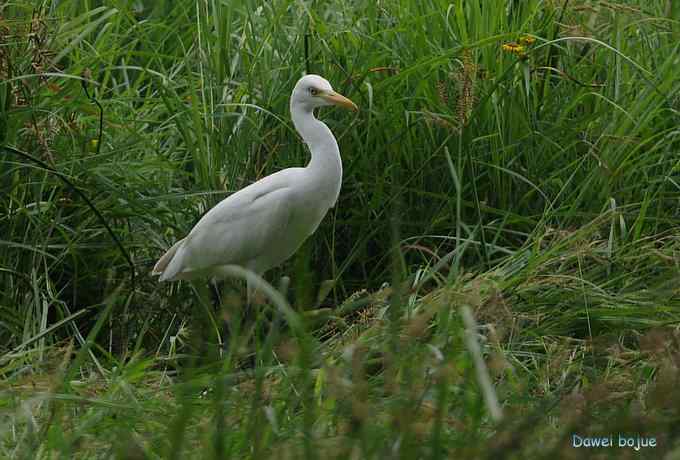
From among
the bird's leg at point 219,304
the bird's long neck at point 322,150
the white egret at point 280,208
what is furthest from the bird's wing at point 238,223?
the bird's leg at point 219,304

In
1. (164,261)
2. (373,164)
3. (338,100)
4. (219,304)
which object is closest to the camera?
(338,100)

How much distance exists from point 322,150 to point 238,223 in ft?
1.45

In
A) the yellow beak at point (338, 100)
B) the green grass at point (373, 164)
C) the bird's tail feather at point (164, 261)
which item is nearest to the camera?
the green grass at point (373, 164)

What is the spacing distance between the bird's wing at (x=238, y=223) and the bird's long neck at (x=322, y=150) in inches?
5.3

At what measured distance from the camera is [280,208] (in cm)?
402

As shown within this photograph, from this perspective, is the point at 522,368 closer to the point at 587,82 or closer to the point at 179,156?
the point at 587,82

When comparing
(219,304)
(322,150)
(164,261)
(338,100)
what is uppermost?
(338,100)

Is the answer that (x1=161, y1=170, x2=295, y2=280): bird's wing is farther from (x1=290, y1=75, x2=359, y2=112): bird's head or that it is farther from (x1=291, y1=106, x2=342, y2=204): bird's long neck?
(x1=290, y1=75, x2=359, y2=112): bird's head

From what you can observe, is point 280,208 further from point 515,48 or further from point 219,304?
point 515,48

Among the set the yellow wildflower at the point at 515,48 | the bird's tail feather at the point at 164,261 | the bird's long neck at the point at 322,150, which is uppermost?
the yellow wildflower at the point at 515,48

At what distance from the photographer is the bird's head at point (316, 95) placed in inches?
151

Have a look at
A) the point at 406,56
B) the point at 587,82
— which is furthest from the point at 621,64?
the point at 406,56

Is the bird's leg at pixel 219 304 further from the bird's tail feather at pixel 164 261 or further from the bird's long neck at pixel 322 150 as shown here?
the bird's long neck at pixel 322 150

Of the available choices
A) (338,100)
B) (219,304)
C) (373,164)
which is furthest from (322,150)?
(219,304)
